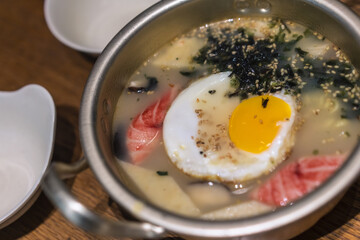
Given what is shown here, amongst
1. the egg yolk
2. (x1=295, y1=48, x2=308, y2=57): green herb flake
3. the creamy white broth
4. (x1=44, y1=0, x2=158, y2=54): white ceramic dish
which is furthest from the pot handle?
(x1=44, y1=0, x2=158, y2=54): white ceramic dish

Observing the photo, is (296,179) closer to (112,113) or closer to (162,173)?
(162,173)

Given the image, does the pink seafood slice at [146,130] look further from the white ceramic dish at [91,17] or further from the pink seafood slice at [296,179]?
the white ceramic dish at [91,17]

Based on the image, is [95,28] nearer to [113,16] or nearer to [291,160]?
[113,16]

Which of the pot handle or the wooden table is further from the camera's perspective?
the wooden table

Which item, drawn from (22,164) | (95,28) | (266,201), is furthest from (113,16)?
(266,201)

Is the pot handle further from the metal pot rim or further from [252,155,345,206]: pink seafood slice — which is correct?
[252,155,345,206]: pink seafood slice

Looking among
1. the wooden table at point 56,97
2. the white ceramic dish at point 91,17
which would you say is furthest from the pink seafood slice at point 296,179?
the white ceramic dish at point 91,17
